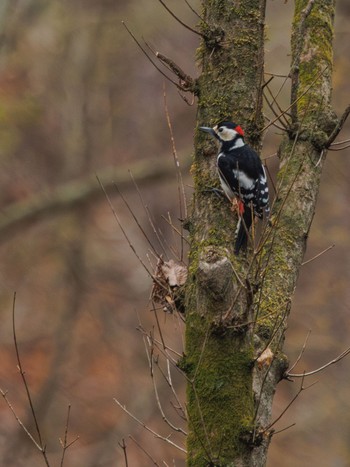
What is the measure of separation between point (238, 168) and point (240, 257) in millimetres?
426

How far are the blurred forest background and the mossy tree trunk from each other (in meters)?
6.24

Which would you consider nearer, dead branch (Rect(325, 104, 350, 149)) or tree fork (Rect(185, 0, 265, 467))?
tree fork (Rect(185, 0, 265, 467))

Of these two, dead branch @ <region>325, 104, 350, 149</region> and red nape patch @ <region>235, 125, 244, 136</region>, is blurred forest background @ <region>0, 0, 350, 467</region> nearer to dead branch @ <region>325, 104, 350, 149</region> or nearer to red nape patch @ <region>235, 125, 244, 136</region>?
dead branch @ <region>325, 104, 350, 149</region>

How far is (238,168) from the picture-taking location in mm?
4797

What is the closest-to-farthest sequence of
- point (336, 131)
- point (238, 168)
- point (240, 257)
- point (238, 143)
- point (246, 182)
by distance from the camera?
point (238, 168), point (240, 257), point (238, 143), point (336, 131), point (246, 182)

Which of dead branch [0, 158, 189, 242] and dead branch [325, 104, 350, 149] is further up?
dead branch [325, 104, 350, 149]

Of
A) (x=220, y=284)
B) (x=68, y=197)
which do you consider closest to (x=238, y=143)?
(x=220, y=284)

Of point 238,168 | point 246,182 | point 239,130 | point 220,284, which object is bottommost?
point 220,284

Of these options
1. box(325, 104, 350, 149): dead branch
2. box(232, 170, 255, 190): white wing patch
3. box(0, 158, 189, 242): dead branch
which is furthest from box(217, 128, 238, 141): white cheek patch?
box(0, 158, 189, 242): dead branch

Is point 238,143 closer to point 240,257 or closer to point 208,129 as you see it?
point 208,129

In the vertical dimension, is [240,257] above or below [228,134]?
below

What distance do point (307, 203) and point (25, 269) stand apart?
870 cm

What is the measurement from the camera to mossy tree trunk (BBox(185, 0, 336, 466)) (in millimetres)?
4531

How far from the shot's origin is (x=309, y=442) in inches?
504
